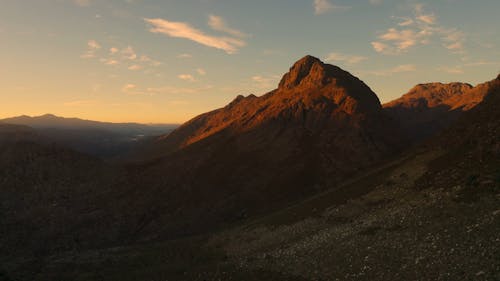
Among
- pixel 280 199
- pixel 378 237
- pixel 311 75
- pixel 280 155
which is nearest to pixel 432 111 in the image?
pixel 311 75

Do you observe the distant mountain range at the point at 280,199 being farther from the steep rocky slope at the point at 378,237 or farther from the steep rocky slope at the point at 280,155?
the steep rocky slope at the point at 280,155

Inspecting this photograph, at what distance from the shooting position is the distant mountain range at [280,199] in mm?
23531

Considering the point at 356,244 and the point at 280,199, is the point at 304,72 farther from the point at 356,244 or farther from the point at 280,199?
the point at 356,244

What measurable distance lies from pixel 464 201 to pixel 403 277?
9355 millimetres

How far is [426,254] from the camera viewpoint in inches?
756

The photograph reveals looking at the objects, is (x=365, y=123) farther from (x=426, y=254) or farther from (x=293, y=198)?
(x=426, y=254)

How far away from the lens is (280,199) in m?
56.9

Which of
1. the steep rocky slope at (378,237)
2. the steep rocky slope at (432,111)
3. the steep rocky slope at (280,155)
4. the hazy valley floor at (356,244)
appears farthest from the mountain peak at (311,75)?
the hazy valley floor at (356,244)

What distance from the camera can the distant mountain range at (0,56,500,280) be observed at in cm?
2353

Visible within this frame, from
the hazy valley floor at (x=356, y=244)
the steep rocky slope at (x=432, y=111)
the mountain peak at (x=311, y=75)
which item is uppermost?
the mountain peak at (x=311, y=75)

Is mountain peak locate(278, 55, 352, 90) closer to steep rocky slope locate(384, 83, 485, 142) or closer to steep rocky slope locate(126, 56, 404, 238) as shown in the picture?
steep rocky slope locate(126, 56, 404, 238)

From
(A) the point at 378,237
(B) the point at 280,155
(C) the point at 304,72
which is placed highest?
(C) the point at 304,72

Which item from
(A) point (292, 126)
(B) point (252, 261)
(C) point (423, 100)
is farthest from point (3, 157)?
(C) point (423, 100)

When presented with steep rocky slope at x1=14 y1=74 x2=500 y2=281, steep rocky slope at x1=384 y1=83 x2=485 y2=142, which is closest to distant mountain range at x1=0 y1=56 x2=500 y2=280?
steep rocky slope at x1=14 y1=74 x2=500 y2=281
